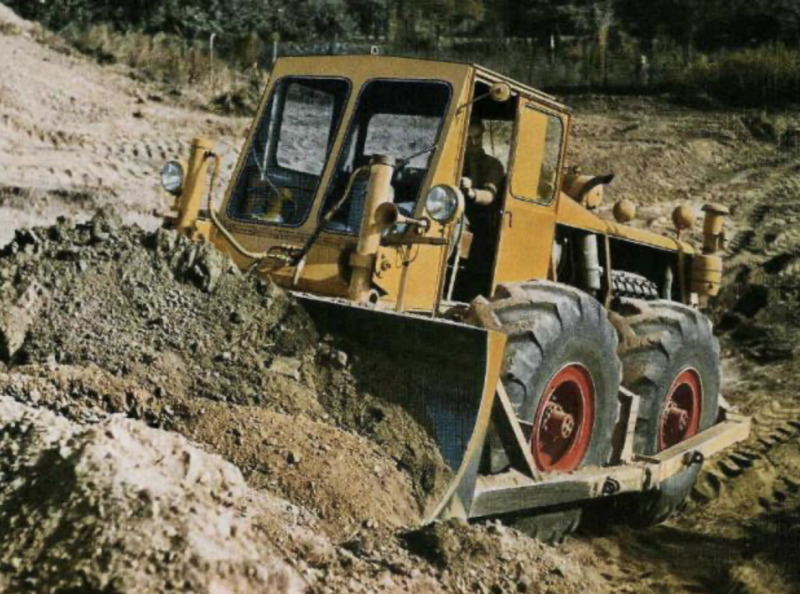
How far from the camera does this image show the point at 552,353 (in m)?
5.50

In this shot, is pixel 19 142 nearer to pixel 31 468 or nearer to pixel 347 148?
pixel 347 148

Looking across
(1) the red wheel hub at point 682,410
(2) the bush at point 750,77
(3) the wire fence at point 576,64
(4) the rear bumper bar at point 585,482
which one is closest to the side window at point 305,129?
(4) the rear bumper bar at point 585,482

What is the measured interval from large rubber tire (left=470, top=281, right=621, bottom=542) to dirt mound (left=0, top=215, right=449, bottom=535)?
666 mm

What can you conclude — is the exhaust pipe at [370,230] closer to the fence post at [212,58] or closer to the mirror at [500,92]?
the mirror at [500,92]

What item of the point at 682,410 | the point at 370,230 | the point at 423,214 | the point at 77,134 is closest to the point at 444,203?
the point at 370,230

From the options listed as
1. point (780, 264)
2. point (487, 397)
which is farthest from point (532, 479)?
point (780, 264)

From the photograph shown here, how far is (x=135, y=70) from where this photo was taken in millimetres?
19094

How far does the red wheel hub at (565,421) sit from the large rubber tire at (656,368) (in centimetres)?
96

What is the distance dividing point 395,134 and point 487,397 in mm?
2110

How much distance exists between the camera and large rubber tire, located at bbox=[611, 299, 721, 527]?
6.86 metres

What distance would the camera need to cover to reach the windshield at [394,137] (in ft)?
20.6

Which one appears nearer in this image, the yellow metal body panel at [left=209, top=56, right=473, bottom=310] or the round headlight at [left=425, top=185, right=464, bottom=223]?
the round headlight at [left=425, top=185, right=464, bottom=223]

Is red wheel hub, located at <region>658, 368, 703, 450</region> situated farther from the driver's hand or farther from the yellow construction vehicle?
the driver's hand

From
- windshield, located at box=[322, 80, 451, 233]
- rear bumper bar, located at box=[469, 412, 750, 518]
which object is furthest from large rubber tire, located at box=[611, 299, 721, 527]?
windshield, located at box=[322, 80, 451, 233]
